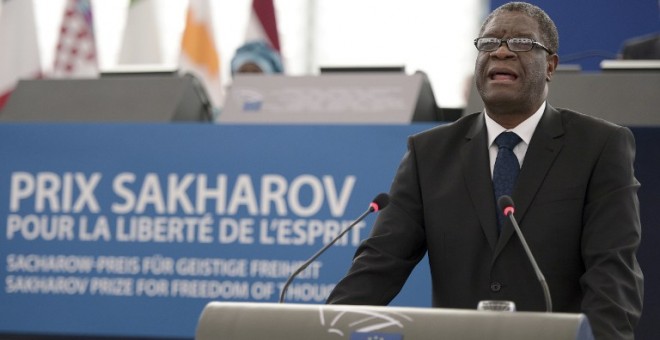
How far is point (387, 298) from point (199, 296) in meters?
2.20

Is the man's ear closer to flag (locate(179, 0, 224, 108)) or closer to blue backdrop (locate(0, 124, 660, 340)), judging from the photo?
blue backdrop (locate(0, 124, 660, 340))

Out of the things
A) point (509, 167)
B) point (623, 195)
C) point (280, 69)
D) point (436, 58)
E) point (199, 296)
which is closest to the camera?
point (623, 195)

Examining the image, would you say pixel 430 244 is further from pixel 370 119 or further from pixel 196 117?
pixel 196 117

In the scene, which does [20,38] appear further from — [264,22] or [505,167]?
[505,167]

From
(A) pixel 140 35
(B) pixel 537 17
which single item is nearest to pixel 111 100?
(B) pixel 537 17

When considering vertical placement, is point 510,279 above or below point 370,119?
below

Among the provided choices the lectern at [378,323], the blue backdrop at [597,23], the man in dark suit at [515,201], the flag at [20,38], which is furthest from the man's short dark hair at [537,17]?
the flag at [20,38]

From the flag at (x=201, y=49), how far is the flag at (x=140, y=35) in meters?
0.28

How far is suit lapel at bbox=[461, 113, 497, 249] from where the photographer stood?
3082 millimetres

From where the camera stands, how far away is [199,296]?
5211 millimetres

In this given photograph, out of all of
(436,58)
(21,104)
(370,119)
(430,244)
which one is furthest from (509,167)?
(436,58)

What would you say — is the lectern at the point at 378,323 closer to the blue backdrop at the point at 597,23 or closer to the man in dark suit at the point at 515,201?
the man in dark suit at the point at 515,201

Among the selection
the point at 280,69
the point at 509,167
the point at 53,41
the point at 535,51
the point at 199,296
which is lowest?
the point at 199,296

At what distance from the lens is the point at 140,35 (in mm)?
8773
